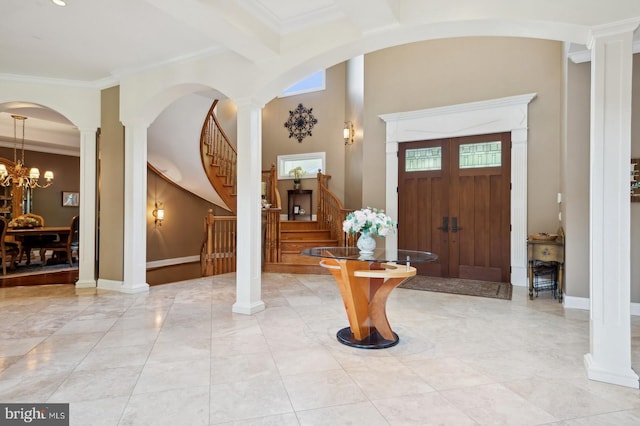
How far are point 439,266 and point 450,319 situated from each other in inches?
98.0

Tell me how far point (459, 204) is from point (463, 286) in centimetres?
138

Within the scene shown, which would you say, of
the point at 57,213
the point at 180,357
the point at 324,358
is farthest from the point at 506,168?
the point at 57,213

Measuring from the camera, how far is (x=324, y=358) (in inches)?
117

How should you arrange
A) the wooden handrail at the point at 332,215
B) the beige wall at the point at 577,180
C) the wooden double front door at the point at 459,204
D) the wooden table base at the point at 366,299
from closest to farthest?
1. the wooden table base at the point at 366,299
2. the beige wall at the point at 577,180
3. the wooden double front door at the point at 459,204
4. the wooden handrail at the point at 332,215

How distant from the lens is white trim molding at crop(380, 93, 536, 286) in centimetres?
577

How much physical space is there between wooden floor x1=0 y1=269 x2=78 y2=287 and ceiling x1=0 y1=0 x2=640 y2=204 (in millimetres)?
3265

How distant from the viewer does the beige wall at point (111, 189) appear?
557 centimetres

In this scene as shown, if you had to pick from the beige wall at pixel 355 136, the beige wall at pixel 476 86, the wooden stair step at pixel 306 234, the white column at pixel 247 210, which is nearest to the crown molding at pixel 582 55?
the beige wall at pixel 476 86

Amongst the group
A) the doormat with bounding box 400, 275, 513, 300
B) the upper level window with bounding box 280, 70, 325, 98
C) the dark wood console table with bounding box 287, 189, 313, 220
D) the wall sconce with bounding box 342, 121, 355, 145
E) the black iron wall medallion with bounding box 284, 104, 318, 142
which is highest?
the upper level window with bounding box 280, 70, 325, 98

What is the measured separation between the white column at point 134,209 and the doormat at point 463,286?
12.9ft

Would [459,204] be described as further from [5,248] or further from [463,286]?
[5,248]

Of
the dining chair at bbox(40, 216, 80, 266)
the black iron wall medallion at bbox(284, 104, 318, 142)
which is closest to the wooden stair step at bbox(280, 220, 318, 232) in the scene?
the black iron wall medallion at bbox(284, 104, 318, 142)

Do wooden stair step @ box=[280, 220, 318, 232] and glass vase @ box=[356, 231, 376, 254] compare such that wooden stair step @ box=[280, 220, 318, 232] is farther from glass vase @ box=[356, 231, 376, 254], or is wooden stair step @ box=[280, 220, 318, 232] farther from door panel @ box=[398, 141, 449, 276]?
glass vase @ box=[356, 231, 376, 254]

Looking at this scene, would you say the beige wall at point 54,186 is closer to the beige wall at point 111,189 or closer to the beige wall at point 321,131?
the beige wall at point 321,131
